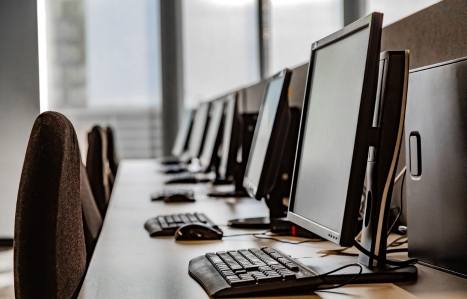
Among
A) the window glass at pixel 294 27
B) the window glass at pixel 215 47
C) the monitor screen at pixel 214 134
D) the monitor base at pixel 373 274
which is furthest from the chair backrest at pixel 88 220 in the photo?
the window glass at pixel 215 47

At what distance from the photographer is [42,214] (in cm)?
104

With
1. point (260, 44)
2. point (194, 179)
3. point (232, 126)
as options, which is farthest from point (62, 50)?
point (232, 126)

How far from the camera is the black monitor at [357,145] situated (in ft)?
3.27

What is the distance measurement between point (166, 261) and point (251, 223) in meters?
0.55

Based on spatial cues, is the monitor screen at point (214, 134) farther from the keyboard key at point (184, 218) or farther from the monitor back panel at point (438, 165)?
the monitor back panel at point (438, 165)

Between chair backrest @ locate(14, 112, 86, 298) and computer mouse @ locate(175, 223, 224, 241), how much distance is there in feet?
1.96

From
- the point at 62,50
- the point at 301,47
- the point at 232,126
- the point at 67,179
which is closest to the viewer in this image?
the point at 67,179

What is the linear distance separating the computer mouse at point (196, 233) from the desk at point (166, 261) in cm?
3

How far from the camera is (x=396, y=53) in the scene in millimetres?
1105

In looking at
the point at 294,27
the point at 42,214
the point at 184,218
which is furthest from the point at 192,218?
the point at 294,27

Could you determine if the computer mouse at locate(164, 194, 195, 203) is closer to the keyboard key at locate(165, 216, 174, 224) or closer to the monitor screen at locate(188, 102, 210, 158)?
the keyboard key at locate(165, 216, 174, 224)

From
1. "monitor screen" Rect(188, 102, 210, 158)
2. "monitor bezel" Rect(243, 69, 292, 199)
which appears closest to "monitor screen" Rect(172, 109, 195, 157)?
"monitor screen" Rect(188, 102, 210, 158)

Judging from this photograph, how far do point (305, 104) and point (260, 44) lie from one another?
197 inches

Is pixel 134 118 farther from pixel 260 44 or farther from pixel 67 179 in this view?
pixel 67 179
